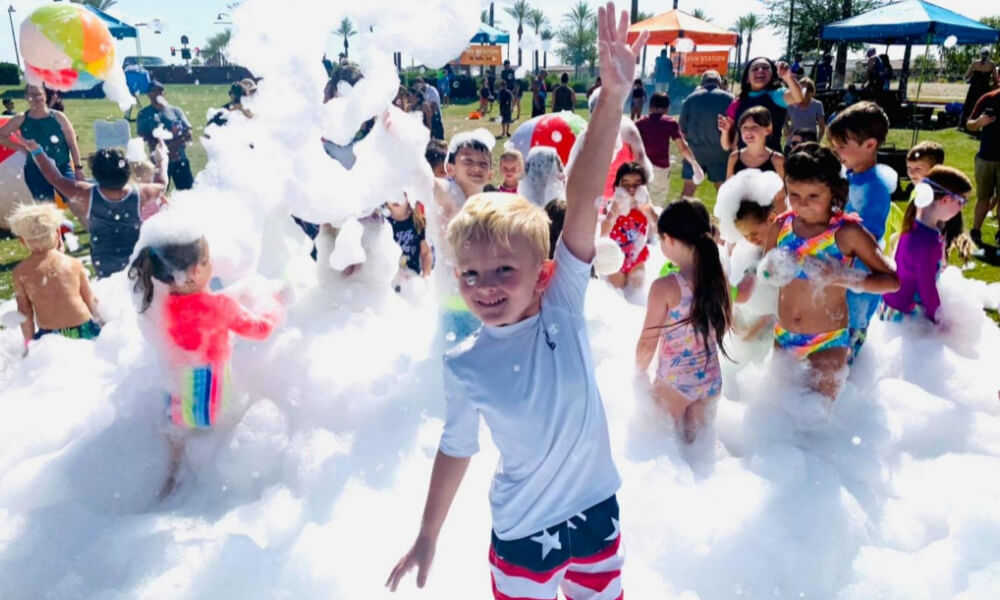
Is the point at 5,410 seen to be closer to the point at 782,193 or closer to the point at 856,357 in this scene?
the point at 856,357

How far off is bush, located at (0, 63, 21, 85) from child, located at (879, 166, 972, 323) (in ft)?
138

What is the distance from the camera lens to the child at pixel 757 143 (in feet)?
17.4

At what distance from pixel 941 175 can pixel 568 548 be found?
357 centimetres

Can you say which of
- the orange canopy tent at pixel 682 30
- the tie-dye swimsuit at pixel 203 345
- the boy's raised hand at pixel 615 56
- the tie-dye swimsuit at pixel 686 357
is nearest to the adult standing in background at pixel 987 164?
the tie-dye swimsuit at pixel 686 357

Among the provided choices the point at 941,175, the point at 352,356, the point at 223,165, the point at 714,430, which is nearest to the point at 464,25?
the point at 223,165

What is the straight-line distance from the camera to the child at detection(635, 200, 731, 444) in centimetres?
288

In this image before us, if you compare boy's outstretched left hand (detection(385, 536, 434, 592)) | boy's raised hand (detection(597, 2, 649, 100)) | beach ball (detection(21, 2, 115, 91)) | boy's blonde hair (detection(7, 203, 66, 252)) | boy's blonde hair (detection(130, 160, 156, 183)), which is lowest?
boy's outstretched left hand (detection(385, 536, 434, 592))

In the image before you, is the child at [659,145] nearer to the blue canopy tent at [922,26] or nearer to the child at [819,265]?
the child at [819,265]

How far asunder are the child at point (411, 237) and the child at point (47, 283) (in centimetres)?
191

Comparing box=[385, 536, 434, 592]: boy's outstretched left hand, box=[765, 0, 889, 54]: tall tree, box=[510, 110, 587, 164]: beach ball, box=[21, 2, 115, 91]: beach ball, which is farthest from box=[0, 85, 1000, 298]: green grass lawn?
box=[765, 0, 889, 54]: tall tree

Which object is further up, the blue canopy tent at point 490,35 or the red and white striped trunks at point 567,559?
the blue canopy tent at point 490,35

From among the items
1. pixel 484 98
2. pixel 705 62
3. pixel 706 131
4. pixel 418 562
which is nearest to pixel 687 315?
pixel 418 562

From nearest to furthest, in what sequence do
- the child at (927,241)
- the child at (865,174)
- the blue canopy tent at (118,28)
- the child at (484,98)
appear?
the child at (865,174)
the child at (927,241)
the blue canopy tent at (118,28)
the child at (484,98)

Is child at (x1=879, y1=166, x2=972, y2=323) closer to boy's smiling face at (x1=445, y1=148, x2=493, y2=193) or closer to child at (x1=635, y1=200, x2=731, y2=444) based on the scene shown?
child at (x1=635, y1=200, x2=731, y2=444)
